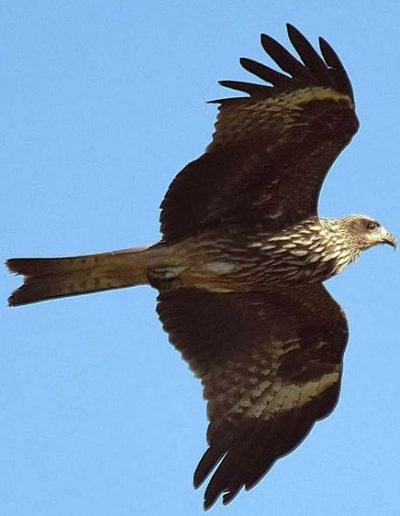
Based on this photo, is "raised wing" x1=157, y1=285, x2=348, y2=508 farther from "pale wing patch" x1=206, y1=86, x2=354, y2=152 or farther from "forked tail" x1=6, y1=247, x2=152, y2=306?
"pale wing patch" x1=206, y1=86, x2=354, y2=152

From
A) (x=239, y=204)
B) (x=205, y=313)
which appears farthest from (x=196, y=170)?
(x=205, y=313)

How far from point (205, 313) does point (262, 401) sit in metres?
0.97

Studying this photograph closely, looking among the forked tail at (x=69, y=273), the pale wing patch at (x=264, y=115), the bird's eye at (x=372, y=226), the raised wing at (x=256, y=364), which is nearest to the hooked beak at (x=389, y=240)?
the bird's eye at (x=372, y=226)

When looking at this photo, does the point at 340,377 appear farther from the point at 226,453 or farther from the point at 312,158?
the point at 312,158

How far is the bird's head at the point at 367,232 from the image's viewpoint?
46.2 feet

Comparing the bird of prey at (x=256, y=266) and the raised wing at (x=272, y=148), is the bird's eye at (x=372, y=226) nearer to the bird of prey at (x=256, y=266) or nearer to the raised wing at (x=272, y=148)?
the bird of prey at (x=256, y=266)

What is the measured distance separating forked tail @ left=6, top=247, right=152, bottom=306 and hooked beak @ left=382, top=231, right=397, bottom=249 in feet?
7.99

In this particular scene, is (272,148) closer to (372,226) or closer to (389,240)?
(372,226)

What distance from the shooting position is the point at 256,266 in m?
13.5

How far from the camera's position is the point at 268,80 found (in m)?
12.8

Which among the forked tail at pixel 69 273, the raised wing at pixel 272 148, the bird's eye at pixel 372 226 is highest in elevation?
the raised wing at pixel 272 148

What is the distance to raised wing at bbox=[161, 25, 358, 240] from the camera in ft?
41.8

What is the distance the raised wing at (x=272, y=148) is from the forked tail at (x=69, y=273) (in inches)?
18.7

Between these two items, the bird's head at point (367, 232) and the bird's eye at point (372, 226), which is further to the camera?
the bird's eye at point (372, 226)
